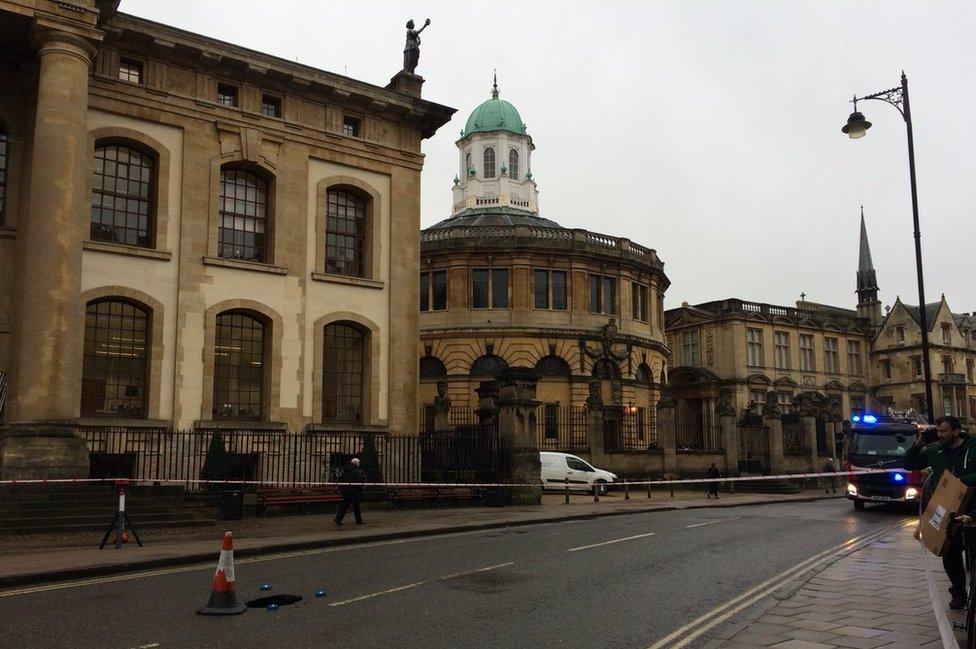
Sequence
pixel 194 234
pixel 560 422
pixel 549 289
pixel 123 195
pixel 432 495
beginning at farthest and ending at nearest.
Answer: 1. pixel 549 289
2. pixel 560 422
3. pixel 194 234
4. pixel 432 495
5. pixel 123 195

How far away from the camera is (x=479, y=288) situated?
4859 centimetres

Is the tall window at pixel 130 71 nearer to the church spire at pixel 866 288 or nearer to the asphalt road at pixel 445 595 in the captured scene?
the asphalt road at pixel 445 595

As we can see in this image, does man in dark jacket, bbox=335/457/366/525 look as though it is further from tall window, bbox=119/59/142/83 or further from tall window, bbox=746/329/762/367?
tall window, bbox=746/329/762/367

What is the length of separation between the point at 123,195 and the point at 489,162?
45539 mm

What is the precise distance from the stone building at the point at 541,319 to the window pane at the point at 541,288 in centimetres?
6

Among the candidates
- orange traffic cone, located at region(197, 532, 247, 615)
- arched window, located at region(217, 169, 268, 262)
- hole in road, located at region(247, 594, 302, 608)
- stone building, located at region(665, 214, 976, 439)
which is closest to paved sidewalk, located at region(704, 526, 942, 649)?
hole in road, located at region(247, 594, 302, 608)

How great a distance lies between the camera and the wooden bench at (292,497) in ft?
67.8

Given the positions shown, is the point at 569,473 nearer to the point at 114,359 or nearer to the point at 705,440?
the point at 114,359

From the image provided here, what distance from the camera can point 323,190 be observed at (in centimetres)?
2658

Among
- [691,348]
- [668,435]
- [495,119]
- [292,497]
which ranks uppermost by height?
[495,119]

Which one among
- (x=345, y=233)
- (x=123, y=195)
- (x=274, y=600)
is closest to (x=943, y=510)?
(x=274, y=600)

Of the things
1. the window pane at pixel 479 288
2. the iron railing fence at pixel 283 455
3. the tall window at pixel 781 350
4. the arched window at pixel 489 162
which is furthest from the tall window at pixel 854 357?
the iron railing fence at pixel 283 455

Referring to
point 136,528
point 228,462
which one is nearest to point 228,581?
point 136,528

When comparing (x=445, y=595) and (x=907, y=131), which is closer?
(x=445, y=595)
